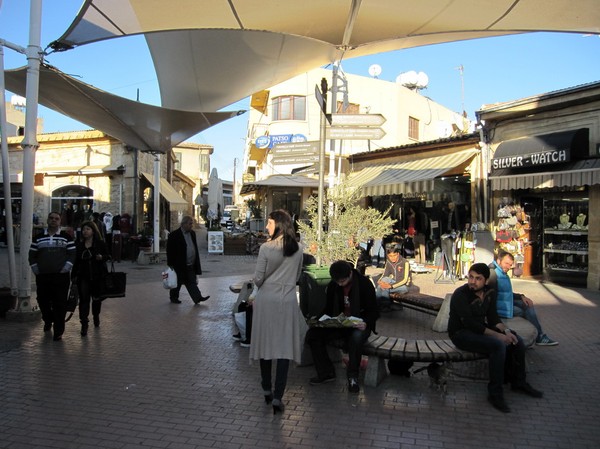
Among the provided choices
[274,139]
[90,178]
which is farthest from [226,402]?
[274,139]

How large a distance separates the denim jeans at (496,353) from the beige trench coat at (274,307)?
60.8 inches

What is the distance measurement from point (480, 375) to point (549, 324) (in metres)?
3.16

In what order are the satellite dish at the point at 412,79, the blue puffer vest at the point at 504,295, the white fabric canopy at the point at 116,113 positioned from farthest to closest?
the satellite dish at the point at 412,79 → the white fabric canopy at the point at 116,113 → the blue puffer vest at the point at 504,295

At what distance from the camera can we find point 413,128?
96.1 feet

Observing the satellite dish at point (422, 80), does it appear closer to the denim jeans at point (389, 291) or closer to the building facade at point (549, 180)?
the building facade at point (549, 180)

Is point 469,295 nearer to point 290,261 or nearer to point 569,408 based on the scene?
point 569,408

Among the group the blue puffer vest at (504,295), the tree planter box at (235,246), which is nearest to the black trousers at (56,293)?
the blue puffer vest at (504,295)

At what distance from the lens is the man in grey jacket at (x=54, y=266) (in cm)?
596

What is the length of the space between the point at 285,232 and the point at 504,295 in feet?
8.85

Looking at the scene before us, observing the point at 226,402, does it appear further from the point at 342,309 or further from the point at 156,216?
the point at 156,216

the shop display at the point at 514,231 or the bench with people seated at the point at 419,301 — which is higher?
the shop display at the point at 514,231

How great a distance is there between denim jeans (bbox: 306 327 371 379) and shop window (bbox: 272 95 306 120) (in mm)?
21615

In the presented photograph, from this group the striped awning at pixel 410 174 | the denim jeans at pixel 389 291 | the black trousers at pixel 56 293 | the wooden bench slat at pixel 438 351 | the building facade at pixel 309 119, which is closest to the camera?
the wooden bench slat at pixel 438 351

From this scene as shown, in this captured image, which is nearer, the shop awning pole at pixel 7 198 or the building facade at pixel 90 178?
the shop awning pole at pixel 7 198
